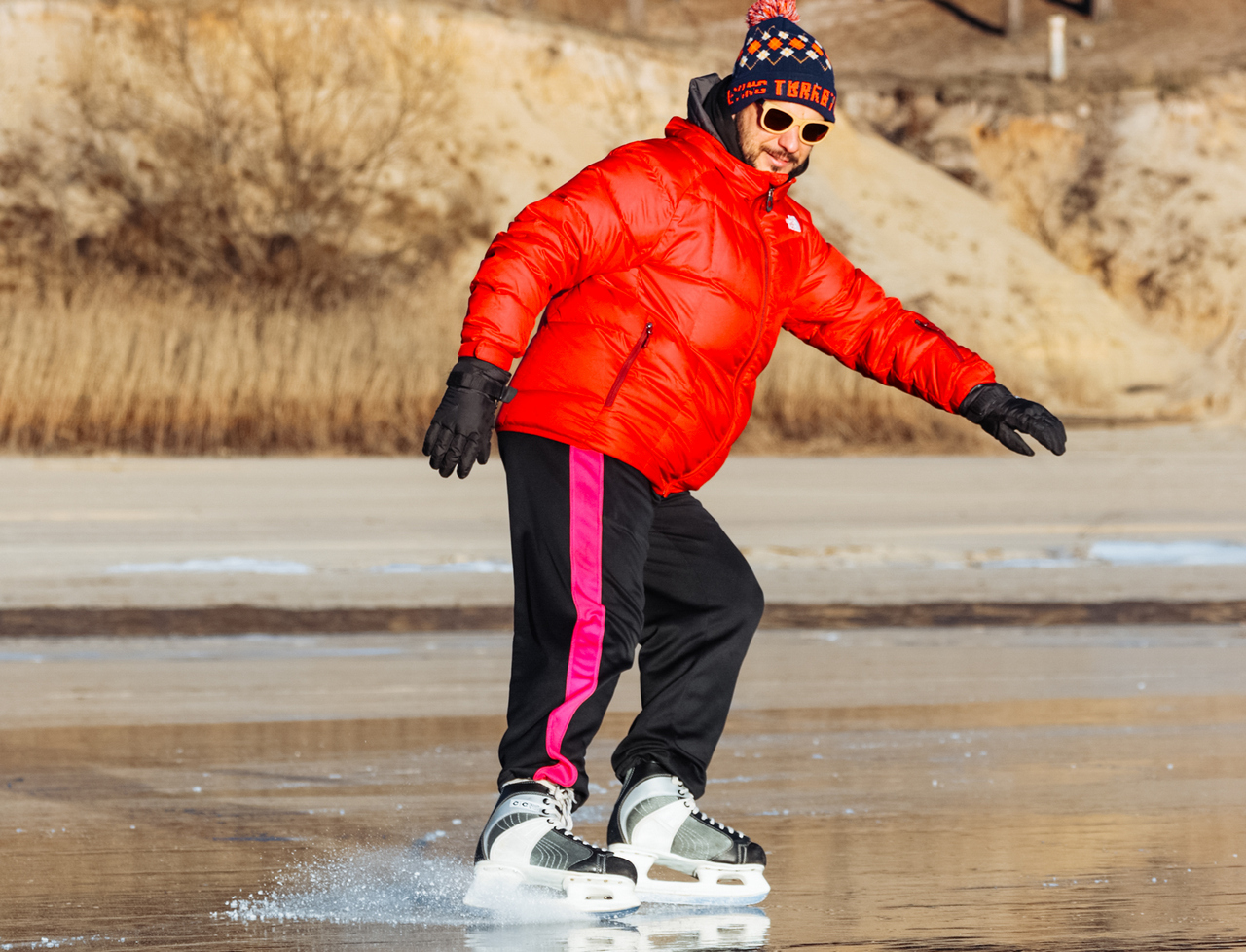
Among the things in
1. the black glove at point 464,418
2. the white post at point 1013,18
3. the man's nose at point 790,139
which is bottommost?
the black glove at point 464,418

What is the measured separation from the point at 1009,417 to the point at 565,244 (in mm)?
1146

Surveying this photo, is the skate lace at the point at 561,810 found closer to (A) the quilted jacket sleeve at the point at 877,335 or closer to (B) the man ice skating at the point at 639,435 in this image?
(B) the man ice skating at the point at 639,435

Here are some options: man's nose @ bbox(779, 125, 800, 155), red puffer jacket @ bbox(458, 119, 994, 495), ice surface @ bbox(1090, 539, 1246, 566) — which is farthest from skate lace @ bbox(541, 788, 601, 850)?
ice surface @ bbox(1090, 539, 1246, 566)

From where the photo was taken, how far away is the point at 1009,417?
15.1 feet

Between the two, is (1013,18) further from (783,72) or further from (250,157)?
(783,72)

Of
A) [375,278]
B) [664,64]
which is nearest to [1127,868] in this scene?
[375,278]

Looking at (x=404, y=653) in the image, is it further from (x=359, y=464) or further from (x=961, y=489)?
(x=359, y=464)

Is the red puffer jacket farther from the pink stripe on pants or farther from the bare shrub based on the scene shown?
the bare shrub

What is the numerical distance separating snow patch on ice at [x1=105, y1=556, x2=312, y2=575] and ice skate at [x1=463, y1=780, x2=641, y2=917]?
7.80 metres

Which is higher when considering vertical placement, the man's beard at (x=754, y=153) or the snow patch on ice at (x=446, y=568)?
the man's beard at (x=754, y=153)

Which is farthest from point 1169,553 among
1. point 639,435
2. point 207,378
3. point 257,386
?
point 207,378

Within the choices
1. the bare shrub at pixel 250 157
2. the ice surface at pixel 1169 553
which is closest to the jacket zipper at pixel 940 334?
the ice surface at pixel 1169 553

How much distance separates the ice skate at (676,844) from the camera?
4.39 metres

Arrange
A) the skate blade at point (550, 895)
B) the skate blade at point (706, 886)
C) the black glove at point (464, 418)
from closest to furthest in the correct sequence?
the black glove at point (464, 418)
the skate blade at point (550, 895)
the skate blade at point (706, 886)
